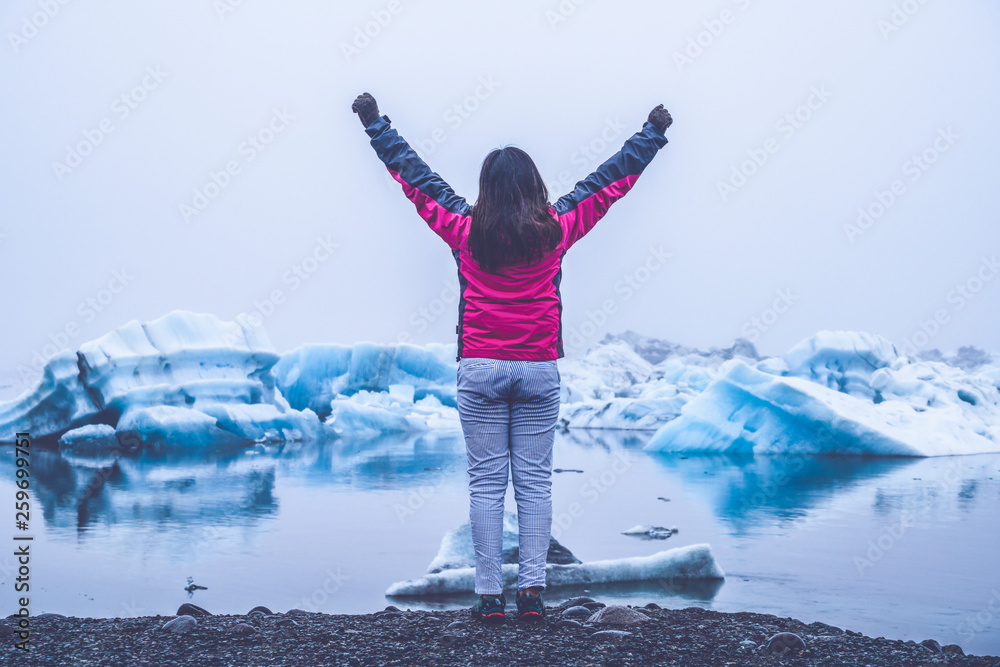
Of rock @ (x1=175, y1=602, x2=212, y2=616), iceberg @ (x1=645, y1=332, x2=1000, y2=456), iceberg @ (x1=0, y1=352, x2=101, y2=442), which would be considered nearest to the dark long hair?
rock @ (x1=175, y1=602, x2=212, y2=616)

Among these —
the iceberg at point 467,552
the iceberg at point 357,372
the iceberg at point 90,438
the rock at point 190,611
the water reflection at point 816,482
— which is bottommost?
the rock at point 190,611

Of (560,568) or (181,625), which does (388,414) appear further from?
(181,625)

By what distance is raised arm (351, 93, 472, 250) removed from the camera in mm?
2186

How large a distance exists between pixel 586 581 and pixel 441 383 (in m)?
18.7

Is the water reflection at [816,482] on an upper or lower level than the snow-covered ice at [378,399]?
lower

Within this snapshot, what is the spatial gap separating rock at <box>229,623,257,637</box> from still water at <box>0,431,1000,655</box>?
862mm

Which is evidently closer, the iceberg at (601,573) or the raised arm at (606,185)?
the raised arm at (606,185)

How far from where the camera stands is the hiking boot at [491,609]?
6.91ft

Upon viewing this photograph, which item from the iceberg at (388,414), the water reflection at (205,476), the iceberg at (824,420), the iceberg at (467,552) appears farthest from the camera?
the iceberg at (388,414)

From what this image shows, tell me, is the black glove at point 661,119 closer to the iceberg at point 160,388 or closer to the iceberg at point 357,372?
the iceberg at point 160,388

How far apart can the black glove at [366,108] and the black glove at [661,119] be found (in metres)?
0.74

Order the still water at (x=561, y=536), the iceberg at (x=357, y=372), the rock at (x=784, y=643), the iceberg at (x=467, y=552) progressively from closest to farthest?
the rock at (x=784, y=643)
the still water at (x=561, y=536)
the iceberg at (x=467, y=552)
the iceberg at (x=357, y=372)

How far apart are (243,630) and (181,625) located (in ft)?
0.65

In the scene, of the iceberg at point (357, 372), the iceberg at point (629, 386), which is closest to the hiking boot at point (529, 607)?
the iceberg at point (357, 372)
